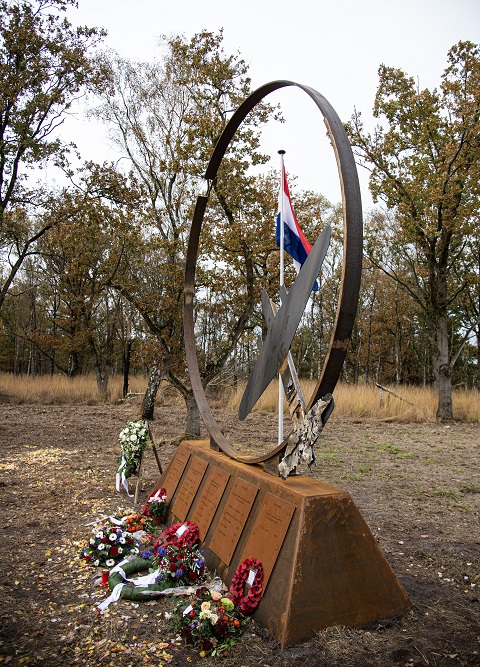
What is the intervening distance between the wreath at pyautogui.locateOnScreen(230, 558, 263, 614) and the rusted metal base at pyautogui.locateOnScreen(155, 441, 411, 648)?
5 centimetres

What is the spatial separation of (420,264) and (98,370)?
43.2 feet

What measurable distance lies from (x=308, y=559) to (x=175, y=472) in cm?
269

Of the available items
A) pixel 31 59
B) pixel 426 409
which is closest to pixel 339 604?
pixel 31 59

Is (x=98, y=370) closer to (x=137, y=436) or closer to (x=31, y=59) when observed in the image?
(x=31, y=59)

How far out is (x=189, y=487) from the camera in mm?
4895

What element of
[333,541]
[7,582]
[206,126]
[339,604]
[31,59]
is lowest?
[7,582]

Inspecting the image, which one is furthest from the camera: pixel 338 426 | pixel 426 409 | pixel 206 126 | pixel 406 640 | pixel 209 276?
pixel 426 409

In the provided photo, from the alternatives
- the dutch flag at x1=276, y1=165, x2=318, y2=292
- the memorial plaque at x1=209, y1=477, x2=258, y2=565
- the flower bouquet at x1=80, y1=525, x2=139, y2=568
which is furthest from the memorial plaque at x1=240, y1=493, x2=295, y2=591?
the dutch flag at x1=276, y1=165, x2=318, y2=292

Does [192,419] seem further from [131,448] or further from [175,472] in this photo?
[175,472]

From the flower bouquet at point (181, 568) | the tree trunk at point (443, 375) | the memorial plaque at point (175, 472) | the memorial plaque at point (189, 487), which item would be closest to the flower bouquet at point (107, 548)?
the flower bouquet at point (181, 568)

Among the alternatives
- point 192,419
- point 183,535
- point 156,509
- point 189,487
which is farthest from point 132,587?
point 192,419

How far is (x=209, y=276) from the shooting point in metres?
9.82

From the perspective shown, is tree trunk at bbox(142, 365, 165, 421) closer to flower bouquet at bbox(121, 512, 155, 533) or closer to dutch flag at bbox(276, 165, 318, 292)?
flower bouquet at bbox(121, 512, 155, 533)

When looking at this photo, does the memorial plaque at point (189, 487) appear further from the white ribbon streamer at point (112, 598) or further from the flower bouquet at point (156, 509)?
the white ribbon streamer at point (112, 598)
